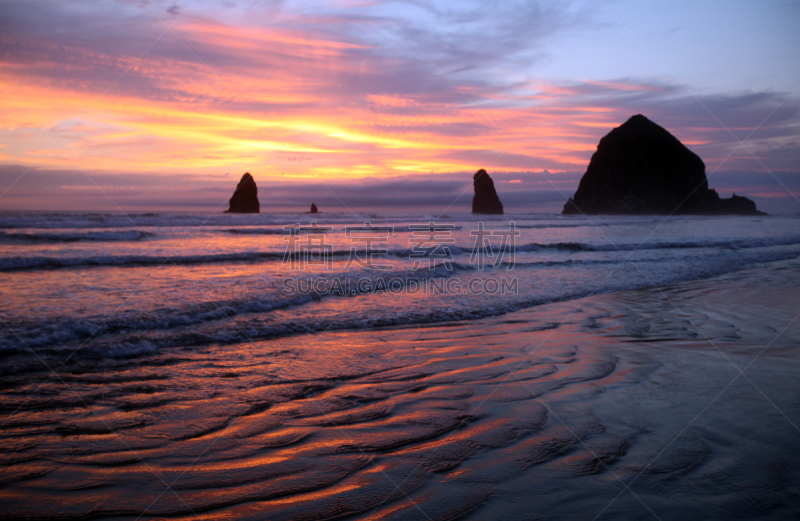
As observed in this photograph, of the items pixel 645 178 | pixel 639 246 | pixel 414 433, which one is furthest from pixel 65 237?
pixel 645 178

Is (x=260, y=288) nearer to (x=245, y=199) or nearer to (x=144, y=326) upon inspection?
(x=144, y=326)

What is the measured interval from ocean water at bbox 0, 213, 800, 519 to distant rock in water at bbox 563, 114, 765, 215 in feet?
315

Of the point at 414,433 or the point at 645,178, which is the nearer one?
the point at 414,433

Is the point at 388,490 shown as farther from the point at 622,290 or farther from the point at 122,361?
the point at 622,290

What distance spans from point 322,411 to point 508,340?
2.95 meters

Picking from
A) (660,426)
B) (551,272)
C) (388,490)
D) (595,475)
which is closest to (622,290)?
(551,272)

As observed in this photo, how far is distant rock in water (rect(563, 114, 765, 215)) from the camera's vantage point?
92.3 meters

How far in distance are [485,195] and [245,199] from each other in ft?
174

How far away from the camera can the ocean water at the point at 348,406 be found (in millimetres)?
2146

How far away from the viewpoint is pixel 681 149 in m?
96.8

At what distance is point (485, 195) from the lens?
10069 cm

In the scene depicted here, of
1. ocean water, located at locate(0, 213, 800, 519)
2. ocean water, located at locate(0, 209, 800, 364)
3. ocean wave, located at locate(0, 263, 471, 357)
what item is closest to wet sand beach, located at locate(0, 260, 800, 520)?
ocean water, located at locate(0, 213, 800, 519)

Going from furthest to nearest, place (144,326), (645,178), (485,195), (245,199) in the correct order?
1. (485,195)
2. (645,178)
3. (245,199)
4. (144,326)

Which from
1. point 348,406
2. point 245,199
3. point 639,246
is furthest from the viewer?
point 245,199
